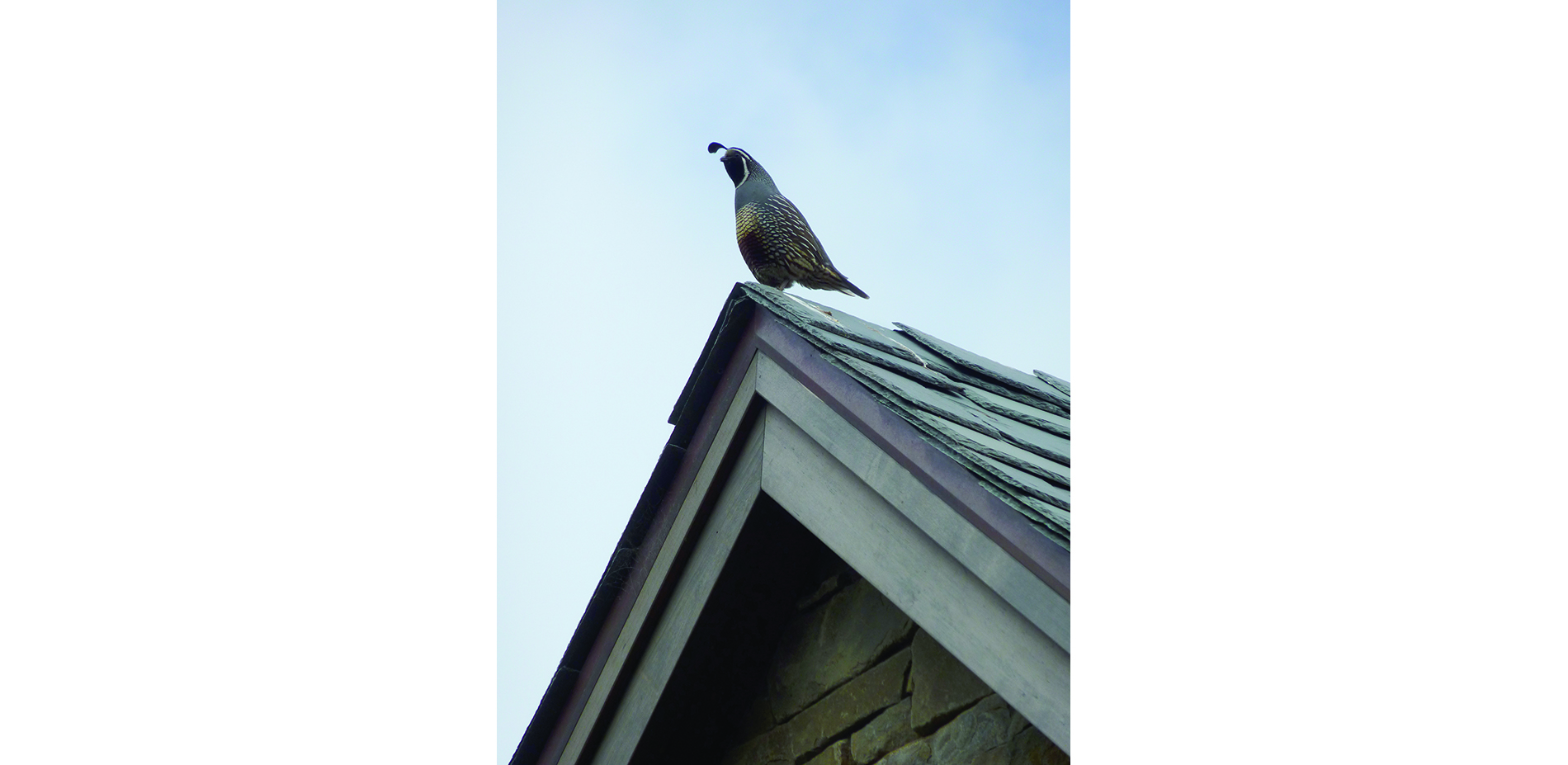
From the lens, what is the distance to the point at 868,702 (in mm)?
2490

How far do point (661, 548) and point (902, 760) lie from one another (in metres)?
0.65

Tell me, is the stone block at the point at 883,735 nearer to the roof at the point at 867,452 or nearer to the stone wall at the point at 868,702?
the stone wall at the point at 868,702

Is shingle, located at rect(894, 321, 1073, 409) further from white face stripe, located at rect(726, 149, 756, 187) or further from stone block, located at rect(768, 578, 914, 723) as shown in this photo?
white face stripe, located at rect(726, 149, 756, 187)

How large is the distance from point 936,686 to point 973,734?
137 mm

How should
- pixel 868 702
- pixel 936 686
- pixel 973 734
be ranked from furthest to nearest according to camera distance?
pixel 868 702 → pixel 936 686 → pixel 973 734

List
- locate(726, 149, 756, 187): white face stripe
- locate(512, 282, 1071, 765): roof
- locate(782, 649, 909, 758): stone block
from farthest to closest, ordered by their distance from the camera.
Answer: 1. locate(726, 149, 756, 187): white face stripe
2. locate(782, 649, 909, 758): stone block
3. locate(512, 282, 1071, 765): roof

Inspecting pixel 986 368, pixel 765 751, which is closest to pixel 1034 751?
pixel 765 751

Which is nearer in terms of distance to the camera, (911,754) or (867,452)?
(867,452)

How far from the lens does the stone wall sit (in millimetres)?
2215

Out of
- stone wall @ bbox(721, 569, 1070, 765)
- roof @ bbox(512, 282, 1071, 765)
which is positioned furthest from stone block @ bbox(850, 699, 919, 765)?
roof @ bbox(512, 282, 1071, 765)

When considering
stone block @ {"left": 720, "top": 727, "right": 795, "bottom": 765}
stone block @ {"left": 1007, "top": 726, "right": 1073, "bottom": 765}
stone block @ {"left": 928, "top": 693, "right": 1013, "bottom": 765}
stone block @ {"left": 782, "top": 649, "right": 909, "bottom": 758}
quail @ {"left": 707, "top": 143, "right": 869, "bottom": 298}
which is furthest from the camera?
quail @ {"left": 707, "top": 143, "right": 869, "bottom": 298}

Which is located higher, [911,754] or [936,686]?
[936,686]

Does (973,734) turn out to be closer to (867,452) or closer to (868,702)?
(868,702)
